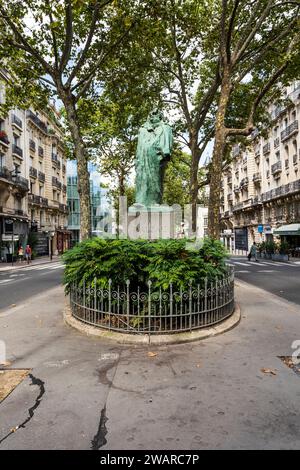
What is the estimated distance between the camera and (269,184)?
1569 inches

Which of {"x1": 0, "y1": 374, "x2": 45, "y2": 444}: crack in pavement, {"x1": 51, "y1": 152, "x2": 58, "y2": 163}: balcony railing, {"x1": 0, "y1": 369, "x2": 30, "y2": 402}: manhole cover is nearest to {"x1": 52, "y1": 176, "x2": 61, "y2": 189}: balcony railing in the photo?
{"x1": 51, "y1": 152, "x2": 58, "y2": 163}: balcony railing

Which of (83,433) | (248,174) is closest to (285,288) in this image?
(83,433)

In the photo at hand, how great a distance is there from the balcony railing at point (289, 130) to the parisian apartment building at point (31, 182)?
2327 centimetres

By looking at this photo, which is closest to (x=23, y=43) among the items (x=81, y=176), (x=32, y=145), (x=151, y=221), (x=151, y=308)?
(x=81, y=176)

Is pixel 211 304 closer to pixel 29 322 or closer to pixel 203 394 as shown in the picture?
pixel 203 394

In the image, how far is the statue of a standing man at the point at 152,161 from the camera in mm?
6902

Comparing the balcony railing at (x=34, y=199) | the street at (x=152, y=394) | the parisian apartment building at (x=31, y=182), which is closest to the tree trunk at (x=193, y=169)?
the street at (x=152, y=394)

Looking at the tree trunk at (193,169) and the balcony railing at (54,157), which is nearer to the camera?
the tree trunk at (193,169)

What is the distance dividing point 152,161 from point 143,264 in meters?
2.48

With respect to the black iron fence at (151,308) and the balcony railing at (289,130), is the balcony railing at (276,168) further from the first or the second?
the black iron fence at (151,308)

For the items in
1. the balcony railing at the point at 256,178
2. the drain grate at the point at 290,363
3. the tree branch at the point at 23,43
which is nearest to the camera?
the drain grate at the point at 290,363

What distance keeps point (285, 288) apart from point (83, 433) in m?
10.6

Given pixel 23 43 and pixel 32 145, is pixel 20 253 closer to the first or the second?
pixel 32 145

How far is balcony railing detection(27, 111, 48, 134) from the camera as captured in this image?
36213mm
